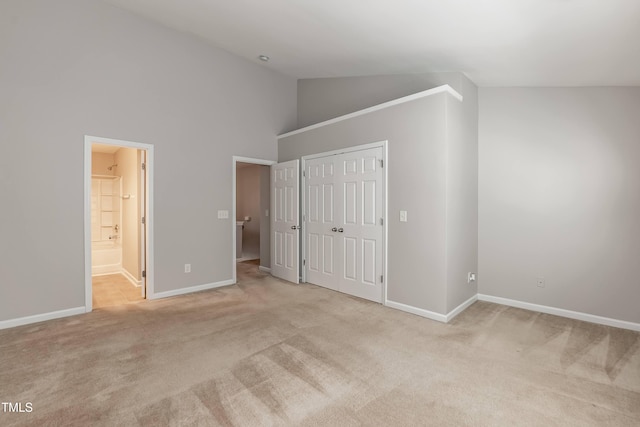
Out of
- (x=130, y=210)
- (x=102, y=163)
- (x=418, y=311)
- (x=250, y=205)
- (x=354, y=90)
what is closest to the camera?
(x=418, y=311)

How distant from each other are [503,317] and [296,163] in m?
3.54

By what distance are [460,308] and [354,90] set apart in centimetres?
361

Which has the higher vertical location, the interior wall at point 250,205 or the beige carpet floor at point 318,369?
the interior wall at point 250,205

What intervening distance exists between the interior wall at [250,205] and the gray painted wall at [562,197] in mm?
5080

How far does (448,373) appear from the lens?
7.47 feet

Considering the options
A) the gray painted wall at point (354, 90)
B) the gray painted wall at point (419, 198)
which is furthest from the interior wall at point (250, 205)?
the gray painted wall at point (419, 198)

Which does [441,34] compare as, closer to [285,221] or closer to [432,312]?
[432,312]

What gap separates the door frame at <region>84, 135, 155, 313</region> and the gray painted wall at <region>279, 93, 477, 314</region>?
300 cm

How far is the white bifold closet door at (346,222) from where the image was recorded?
3.93 metres

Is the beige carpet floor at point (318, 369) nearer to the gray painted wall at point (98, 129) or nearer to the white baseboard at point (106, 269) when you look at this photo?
the gray painted wall at point (98, 129)

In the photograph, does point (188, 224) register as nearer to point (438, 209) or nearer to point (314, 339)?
point (314, 339)

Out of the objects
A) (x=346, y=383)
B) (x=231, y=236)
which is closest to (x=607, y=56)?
(x=346, y=383)

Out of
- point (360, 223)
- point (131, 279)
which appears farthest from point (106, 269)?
point (360, 223)

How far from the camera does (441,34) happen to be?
2947 millimetres
